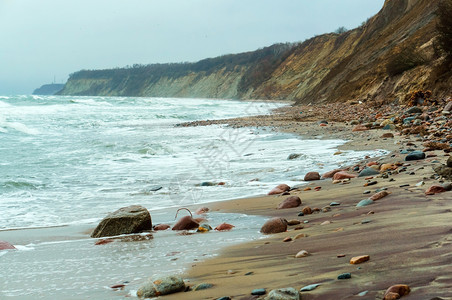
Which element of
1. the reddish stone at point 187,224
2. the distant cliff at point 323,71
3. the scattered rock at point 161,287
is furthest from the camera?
the distant cliff at point 323,71

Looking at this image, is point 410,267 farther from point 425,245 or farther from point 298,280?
point 298,280

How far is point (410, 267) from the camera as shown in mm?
2111

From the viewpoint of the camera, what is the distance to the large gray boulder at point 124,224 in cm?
479

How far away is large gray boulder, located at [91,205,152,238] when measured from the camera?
479 centimetres

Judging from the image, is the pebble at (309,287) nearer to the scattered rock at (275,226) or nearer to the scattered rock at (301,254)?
the scattered rock at (301,254)

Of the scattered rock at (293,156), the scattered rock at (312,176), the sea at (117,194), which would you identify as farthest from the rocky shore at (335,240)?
the scattered rock at (293,156)

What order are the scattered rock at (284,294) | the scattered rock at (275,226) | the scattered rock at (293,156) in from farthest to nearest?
the scattered rock at (293,156) < the scattered rock at (275,226) < the scattered rock at (284,294)

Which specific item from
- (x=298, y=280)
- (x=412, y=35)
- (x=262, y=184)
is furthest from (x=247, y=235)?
(x=412, y=35)

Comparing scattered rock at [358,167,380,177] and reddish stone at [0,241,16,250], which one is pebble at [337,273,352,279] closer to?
reddish stone at [0,241,16,250]

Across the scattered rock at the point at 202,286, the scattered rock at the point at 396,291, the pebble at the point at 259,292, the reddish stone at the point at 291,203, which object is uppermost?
the scattered rock at the point at 396,291

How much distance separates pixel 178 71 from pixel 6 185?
11775 centimetres

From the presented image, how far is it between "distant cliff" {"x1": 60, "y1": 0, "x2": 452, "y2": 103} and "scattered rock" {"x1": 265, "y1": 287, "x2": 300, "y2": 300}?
14.8 metres

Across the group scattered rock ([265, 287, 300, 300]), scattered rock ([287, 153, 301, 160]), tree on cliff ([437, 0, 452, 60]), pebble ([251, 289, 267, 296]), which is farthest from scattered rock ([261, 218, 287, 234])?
tree on cliff ([437, 0, 452, 60])

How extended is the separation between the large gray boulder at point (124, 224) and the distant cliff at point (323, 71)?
13.0m
